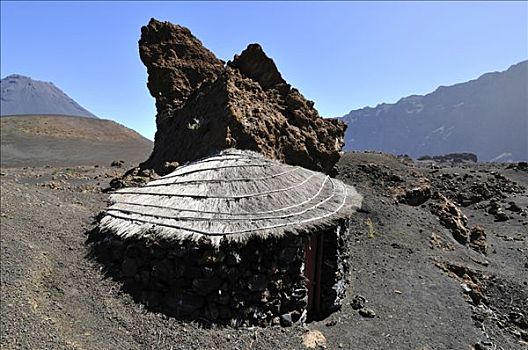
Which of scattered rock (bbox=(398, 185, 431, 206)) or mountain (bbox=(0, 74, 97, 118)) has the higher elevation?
mountain (bbox=(0, 74, 97, 118))

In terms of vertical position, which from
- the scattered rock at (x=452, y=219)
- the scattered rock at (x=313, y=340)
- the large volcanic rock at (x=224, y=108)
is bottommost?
the scattered rock at (x=313, y=340)

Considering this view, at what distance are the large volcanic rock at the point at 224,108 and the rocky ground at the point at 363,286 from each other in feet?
7.86

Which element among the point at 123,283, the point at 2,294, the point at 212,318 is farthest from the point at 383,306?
the point at 2,294

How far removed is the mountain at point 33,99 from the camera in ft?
424

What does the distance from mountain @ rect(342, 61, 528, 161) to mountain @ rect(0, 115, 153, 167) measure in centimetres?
3908

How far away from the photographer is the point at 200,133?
9984mm

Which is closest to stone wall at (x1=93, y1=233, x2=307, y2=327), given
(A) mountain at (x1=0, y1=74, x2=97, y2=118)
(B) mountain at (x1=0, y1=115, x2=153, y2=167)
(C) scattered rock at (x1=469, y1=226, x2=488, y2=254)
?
(C) scattered rock at (x1=469, y1=226, x2=488, y2=254)

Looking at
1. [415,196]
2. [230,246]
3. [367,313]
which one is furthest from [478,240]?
[230,246]

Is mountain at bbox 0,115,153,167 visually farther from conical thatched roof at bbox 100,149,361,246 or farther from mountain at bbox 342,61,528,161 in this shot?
mountain at bbox 342,61,528,161

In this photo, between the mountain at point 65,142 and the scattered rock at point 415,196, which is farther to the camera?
the mountain at point 65,142

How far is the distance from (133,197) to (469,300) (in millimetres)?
6900

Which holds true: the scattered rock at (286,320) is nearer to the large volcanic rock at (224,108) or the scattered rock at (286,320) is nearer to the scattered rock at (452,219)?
the large volcanic rock at (224,108)

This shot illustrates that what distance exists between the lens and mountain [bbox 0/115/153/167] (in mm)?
29266

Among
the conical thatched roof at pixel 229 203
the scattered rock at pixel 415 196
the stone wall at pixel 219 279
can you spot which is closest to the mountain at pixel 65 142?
the scattered rock at pixel 415 196
